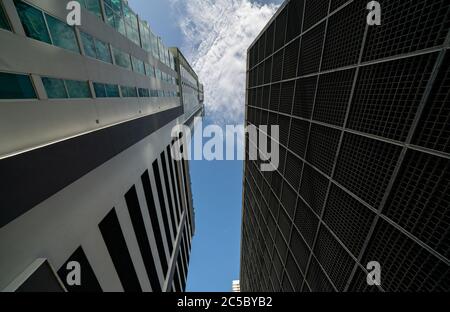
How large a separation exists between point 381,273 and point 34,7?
703 inches

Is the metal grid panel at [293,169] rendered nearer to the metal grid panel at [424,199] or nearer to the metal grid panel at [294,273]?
the metal grid panel at [294,273]

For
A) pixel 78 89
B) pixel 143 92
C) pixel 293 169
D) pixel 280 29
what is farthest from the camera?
pixel 143 92

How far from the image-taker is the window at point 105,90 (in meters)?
11.7

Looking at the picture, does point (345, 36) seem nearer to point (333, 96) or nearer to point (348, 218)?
point (333, 96)

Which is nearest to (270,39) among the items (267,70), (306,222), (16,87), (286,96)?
(267,70)

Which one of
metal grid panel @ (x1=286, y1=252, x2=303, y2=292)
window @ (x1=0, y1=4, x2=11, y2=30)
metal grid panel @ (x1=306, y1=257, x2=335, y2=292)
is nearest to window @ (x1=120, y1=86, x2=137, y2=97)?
window @ (x1=0, y1=4, x2=11, y2=30)

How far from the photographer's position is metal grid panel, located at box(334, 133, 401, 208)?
23.5 feet

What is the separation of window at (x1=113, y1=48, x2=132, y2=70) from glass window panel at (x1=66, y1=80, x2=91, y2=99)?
202 inches

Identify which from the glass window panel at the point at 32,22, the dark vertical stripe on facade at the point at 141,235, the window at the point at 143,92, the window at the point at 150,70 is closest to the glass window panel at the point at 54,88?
the glass window panel at the point at 32,22

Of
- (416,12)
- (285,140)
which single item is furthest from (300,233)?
(416,12)

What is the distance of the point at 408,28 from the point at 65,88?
1461cm

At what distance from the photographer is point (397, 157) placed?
674 centimetres

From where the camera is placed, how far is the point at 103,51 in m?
12.7

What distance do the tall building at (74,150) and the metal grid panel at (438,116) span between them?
42.5 ft
